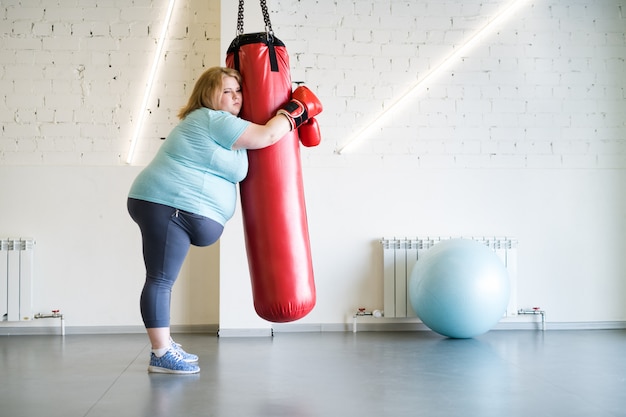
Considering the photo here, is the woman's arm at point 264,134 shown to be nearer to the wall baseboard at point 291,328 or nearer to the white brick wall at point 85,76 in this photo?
the wall baseboard at point 291,328

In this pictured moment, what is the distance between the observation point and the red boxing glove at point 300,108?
10.4 ft

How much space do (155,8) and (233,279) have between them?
2115 millimetres

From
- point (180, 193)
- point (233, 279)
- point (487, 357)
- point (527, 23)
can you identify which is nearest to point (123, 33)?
point (233, 279)

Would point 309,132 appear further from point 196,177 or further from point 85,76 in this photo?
point 85,76

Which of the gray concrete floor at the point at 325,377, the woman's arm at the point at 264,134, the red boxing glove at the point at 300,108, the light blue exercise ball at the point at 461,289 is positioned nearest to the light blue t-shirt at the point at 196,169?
the woman's arm at the point at 264,134

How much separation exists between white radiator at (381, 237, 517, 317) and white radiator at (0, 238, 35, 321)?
256 cm

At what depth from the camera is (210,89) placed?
3281 mm

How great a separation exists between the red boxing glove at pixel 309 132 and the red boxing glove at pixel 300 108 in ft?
0.23

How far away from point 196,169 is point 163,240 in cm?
36

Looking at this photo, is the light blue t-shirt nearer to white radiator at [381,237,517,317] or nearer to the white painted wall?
the white painted wall

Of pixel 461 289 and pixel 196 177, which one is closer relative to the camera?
pixel 196 177

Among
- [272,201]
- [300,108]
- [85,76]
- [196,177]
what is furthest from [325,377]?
[85,76]

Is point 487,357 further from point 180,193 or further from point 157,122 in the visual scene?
point 157,122

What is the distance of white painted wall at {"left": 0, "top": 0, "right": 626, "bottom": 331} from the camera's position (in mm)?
5324
